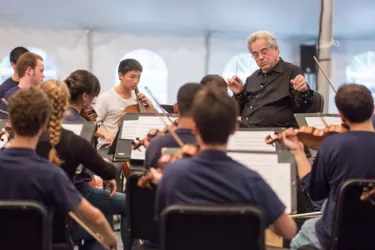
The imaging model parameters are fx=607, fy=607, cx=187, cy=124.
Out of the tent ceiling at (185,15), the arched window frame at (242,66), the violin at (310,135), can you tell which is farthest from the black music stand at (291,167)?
the arched window frame at (242,66)

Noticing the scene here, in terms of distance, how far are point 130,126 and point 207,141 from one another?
1.77 metres

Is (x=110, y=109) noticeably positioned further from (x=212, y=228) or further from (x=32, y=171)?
Answer: (x=212, y=228)

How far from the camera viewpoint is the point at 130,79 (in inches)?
186

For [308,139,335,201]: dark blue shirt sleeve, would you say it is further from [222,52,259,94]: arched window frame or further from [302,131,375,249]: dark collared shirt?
[222,52,259,94]: arched window frame

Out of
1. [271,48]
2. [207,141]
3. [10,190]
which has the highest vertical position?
[271,48]

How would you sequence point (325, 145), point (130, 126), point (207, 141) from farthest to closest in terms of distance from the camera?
point (130, 126) → point (325, 145) → point (207, 141)

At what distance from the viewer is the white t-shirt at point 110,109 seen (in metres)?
4.66

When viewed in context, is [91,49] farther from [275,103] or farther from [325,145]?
[325,145]

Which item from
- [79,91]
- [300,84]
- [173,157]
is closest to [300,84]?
[300,84]

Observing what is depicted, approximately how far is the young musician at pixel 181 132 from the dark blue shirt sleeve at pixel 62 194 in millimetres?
574

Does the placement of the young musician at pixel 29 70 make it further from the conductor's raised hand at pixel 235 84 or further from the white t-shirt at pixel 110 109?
the conductor's raised hand at pixel 235 84

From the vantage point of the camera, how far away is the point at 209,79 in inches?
149

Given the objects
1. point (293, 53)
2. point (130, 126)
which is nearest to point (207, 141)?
point (130, 126)

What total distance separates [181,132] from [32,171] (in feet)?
2.42
